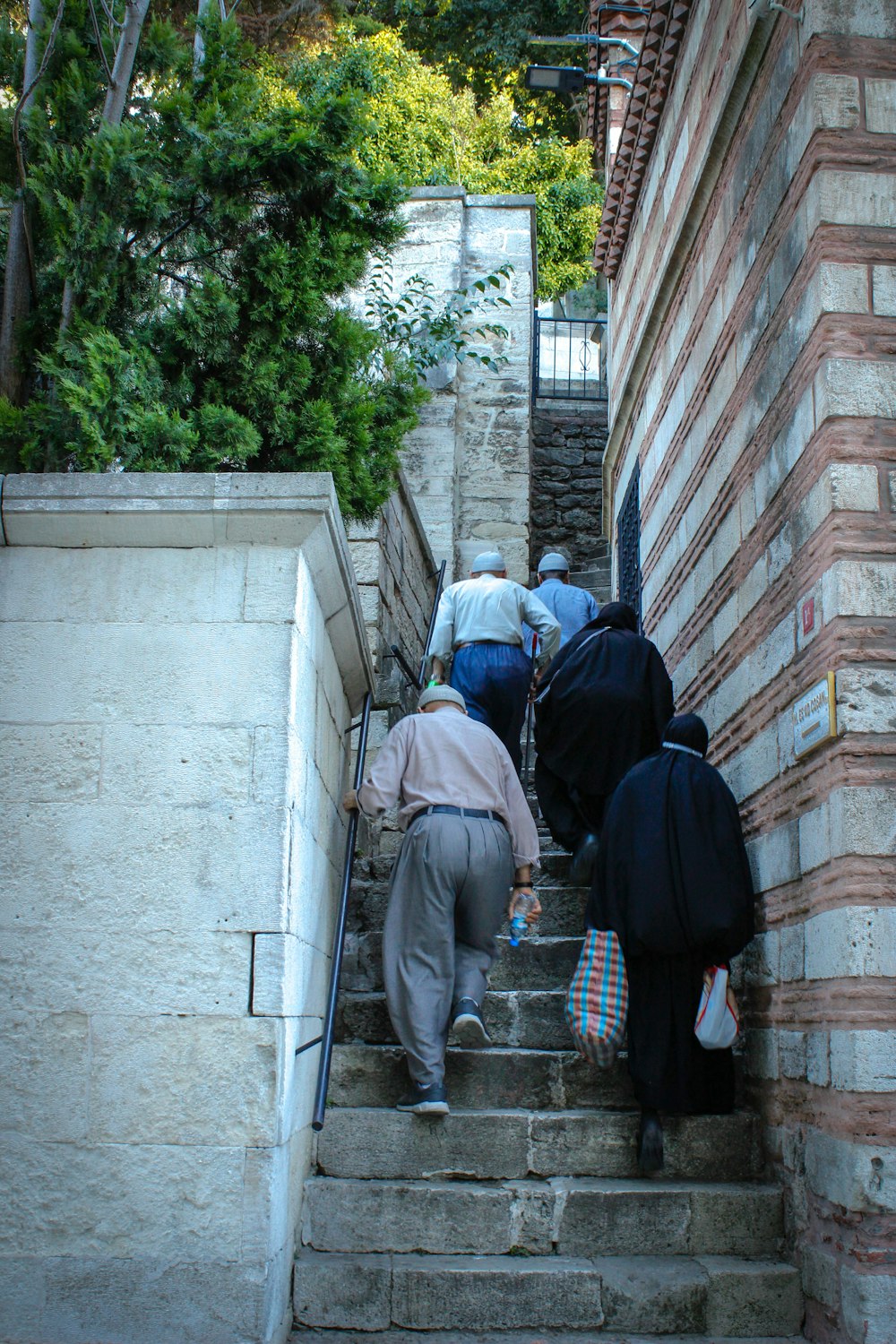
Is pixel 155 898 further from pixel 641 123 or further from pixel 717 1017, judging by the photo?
pixel 641 123

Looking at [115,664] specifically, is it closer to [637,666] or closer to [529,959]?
[529,959]

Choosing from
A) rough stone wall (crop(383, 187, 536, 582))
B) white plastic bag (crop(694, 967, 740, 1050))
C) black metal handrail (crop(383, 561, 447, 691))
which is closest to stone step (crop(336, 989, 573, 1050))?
white plastic bag (crop(694, 967, 740, 1050))

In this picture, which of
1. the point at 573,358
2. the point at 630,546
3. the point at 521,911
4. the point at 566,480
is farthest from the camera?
the point at 573,358

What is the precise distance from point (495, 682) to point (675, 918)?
2.33 metres

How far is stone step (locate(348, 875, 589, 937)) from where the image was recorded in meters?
5.70

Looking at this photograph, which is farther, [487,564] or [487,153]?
[487,153]

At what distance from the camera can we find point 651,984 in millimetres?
4484

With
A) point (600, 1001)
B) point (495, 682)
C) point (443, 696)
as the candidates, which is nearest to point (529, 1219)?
point (600, 1001)

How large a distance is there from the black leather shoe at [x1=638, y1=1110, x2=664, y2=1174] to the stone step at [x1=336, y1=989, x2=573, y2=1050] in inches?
25.3

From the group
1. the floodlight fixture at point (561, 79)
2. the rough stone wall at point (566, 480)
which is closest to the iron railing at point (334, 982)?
the floodlight fixture at point (561, 79)

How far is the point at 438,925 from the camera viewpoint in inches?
177

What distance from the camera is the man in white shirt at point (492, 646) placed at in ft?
21.4

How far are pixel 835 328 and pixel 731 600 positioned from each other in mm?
1455

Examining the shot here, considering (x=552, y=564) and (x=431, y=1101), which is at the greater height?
(x=552, y=564)
